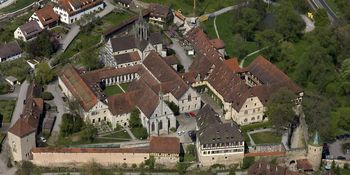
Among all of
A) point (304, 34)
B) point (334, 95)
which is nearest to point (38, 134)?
point (334, 95)

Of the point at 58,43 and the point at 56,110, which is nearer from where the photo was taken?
the point at 56,110

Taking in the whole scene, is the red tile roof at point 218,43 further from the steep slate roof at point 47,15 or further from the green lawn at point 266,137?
the steep slate roof at point 47,15

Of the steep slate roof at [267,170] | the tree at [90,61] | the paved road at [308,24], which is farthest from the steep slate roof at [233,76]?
the paved road at [308,24]

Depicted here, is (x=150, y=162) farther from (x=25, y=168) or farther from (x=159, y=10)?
(x=159, y=10)

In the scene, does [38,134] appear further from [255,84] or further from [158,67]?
[255,84]

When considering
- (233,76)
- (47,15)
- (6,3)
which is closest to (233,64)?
(233,76)

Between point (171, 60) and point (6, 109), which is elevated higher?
point (171, 60)
